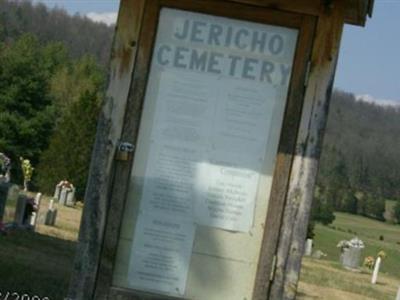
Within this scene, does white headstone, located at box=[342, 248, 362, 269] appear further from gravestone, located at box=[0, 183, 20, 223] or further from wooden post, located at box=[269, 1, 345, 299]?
wooden post, located at box=[269, 1, 345, 299]

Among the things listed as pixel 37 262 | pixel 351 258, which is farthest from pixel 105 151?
pixel 351 258

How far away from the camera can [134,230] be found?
5797 millimetres

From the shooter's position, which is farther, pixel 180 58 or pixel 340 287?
pixel 340 287

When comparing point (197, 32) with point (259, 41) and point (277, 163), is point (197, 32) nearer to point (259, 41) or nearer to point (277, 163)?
point (259, 41)

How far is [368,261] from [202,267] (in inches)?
1168

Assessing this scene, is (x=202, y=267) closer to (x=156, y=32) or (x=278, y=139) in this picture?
(x=278, y=139)

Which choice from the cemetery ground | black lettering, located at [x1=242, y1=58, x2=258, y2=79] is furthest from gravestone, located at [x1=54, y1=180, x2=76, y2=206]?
black lettering, located at [x1=242, y1=58, x2=258, y2=79]

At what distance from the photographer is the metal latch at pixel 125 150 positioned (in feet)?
18.9

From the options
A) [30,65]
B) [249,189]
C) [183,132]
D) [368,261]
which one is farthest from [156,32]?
[30,65]

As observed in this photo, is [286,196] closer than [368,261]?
Yes

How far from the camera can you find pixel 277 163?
5.71 metres

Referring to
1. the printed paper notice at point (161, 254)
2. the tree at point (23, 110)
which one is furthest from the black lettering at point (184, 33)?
the tree at point (23, 110)

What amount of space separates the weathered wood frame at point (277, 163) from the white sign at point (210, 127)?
0.11m

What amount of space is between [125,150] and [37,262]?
23.6ft
